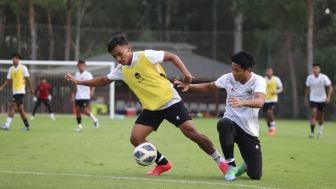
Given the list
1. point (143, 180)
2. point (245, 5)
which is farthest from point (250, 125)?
point (245, 5)

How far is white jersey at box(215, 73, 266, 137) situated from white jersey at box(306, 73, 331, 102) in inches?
504

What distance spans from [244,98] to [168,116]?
1135 millimetres

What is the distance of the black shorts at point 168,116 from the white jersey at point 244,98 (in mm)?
655

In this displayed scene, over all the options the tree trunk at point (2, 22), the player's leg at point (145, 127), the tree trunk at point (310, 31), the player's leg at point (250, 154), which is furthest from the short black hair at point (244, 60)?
the tree trunk at point (2, 22)

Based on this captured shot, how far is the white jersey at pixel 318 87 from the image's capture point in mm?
23797

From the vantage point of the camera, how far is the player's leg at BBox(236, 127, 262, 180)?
1121cm

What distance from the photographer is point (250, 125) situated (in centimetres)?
1137

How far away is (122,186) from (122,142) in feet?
29.7

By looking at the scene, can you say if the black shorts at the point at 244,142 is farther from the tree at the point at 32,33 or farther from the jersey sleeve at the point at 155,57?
the tree at the point at 32,33

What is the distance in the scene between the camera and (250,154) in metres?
11.3

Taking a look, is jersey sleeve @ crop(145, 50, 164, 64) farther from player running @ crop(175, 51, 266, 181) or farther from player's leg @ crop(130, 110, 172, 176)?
player's leg @ crop(130, 110, 172, 176)

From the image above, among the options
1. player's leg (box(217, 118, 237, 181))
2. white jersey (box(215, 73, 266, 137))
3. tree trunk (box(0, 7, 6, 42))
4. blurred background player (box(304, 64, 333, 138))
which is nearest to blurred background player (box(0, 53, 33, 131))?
blurred background player (box(304, 64, 333, 138))

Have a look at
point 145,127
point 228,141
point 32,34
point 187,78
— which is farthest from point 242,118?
point 32,34

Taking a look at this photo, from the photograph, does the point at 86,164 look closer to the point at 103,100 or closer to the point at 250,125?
the point at 250,125
